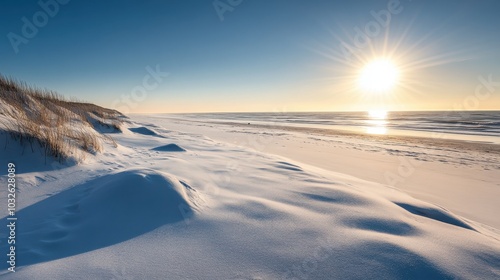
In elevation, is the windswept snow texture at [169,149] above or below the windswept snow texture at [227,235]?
above

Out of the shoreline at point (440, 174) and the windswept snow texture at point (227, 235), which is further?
the shoreline at point (440, 174)

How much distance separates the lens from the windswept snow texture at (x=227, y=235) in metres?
1.67

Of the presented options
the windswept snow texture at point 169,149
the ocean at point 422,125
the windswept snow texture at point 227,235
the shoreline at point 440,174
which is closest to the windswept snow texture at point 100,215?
the windswept snow texture at point 227,235

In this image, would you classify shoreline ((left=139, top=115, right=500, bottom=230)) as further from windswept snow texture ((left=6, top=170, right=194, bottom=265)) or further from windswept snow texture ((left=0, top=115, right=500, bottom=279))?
windswept snow texture ((left=6, top=170, right=194, bottom=265))

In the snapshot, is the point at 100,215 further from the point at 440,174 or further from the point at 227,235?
the point at 440,174

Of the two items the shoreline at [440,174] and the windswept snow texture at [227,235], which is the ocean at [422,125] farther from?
the windswept snow texture at [227,235]

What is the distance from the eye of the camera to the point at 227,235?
2.11 meters

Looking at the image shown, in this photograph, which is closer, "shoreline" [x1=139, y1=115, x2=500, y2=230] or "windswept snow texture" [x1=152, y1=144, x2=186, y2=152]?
"shoreline" [x1=139, y1=115, x2=500, y2=230]

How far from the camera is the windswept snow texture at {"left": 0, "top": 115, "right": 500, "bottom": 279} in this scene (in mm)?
1671

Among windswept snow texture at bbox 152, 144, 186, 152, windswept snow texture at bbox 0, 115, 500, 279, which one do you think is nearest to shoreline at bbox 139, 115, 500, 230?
windswept snow texture at bbox 0, 115, 500, 279

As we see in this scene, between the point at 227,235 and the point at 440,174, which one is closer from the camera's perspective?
the point at 227,235

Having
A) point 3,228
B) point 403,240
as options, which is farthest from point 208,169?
point 403,240

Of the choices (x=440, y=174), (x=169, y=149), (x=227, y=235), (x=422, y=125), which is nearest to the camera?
(x=227, y=235)

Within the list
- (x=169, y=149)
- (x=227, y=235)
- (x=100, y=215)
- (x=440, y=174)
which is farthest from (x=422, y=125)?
(x=100, y=215)
